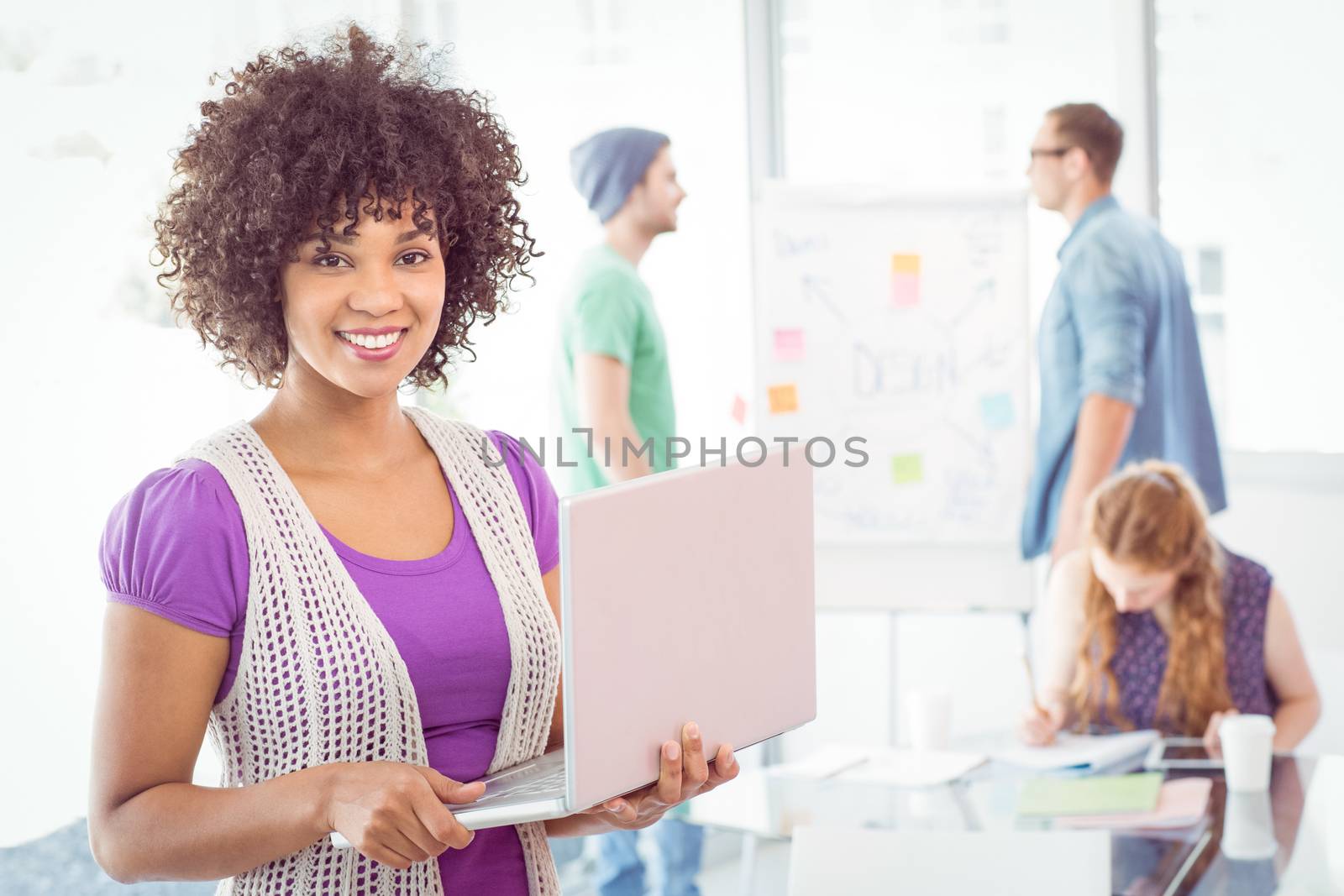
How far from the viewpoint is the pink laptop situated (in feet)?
3.25

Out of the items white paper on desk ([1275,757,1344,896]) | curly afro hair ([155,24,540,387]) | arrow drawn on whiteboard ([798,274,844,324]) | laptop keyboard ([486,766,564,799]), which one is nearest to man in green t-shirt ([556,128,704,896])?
arrow drawn on whiteboard ([798,274,844,324])

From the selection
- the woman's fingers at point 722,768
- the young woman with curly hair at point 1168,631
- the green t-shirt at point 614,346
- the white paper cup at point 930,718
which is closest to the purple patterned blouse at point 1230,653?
the young woman with curly hair at point 1168,631

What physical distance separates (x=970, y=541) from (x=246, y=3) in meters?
2.25

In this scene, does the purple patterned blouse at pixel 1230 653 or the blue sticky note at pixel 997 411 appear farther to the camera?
the blue sticky note at pixel 997 411

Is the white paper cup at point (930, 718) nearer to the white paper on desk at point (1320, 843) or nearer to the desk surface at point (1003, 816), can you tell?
the desk surface at point (1003, 816)

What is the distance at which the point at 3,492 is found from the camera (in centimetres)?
235

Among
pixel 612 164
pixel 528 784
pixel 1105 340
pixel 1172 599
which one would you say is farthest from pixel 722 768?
pixel 1105 340

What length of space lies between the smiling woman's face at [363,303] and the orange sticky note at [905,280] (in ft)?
8.57

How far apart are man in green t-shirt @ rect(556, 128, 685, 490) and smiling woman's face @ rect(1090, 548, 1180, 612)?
3.39 feet

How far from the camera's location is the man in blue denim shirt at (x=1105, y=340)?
11.1 ft

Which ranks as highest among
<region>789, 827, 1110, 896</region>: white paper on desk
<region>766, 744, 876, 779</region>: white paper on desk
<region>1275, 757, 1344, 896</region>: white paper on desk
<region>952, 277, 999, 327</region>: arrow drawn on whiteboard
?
<region>952, 277, 999, 327</region>: arrow drawn on whiteboard

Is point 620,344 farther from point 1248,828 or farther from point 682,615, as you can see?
point 682,615

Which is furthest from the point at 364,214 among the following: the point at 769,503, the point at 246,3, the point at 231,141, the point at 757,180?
the point at 757,180

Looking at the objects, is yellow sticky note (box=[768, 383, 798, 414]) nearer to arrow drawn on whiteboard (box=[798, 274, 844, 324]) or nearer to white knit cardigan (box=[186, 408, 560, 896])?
arrow drawn on whiteboard (box=[798, 274, 844, 324])
